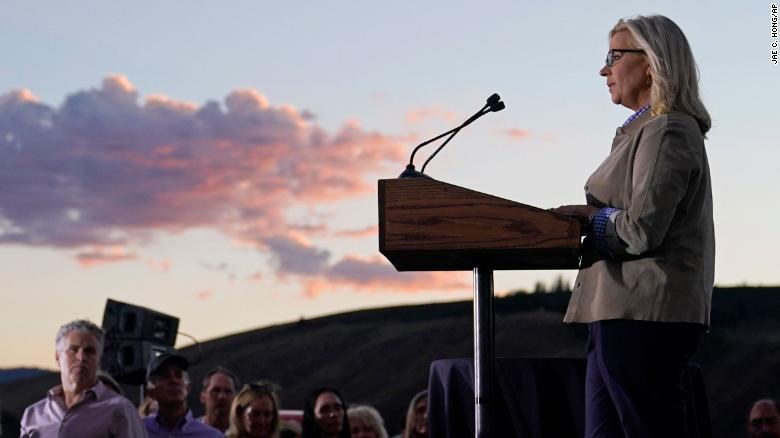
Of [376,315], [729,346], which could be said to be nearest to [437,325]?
[376,315]

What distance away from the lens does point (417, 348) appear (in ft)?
48.6

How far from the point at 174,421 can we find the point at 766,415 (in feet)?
9.48

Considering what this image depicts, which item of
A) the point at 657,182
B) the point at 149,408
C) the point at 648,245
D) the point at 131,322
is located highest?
the point at 131,322

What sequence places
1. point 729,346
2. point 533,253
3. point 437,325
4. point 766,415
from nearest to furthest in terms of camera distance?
point 533,253 → point 766,415 → point 729,346 → point 437,325

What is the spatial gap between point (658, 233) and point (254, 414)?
3714 millimetres

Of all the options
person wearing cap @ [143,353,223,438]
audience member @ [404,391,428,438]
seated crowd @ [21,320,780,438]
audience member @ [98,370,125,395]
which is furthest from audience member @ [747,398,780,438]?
audience member @ [98,370,125,395]

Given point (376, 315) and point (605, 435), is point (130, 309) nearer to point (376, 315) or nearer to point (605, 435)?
point (605, 435)

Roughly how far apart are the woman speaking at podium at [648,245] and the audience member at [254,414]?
349 cm

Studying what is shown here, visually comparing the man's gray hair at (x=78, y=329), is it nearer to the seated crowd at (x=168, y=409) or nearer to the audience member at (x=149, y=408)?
the seated crowd at (x=168, y=409)

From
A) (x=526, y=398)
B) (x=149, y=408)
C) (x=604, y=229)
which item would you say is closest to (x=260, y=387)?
(x=149, y=408)

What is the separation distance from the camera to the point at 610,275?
2.32m

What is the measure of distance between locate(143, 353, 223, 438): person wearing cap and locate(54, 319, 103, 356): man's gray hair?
1121mm

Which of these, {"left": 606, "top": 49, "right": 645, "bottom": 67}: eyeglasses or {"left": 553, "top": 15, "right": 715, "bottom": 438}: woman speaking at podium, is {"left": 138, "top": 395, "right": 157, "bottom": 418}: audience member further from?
{"left": 606, "top": 49, "right": 645, "bottom": 67}: eyeglasses

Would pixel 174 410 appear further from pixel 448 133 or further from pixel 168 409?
pixel 448 133
